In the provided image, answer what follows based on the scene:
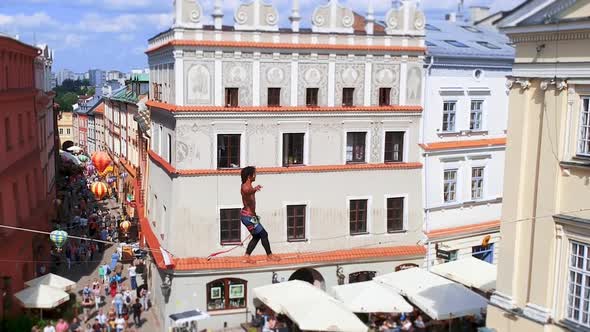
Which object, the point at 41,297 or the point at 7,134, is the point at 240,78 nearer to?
the point at 7,134

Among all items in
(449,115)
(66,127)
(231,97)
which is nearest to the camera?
(231,97)

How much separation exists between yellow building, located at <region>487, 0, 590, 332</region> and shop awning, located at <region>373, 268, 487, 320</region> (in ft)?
20.4

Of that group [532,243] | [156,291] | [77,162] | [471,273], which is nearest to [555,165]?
[532,243]

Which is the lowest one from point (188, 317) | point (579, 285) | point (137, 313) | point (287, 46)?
point (137, 313)

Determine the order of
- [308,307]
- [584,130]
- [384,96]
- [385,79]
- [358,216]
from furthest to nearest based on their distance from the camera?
[384,96] < [358,216] < [385,79] < [308,307] < [584,130]

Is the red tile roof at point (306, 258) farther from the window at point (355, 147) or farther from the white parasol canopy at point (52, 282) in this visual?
the white parasol canopy at point (52, 282)

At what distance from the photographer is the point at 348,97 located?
27469mm

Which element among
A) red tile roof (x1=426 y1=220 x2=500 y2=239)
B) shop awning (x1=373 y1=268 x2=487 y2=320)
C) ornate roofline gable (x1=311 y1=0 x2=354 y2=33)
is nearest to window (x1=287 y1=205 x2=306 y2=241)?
shop awning (x1=373 y1=268 x2=487 y2=320)

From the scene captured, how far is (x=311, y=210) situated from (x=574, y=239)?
45.2 feet

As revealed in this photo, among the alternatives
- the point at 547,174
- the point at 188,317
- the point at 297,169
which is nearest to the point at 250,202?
the point at 188,317

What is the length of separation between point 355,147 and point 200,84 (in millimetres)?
7444

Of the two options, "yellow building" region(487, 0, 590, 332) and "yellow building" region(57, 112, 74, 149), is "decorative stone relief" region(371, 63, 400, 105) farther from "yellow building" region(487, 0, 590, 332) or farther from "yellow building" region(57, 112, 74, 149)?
"yellow building" region(57, 112, 74, 149)

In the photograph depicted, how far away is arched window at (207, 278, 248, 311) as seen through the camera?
25750 mm

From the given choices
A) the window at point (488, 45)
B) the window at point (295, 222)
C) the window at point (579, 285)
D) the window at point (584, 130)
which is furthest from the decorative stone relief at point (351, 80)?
the window at point (579, 285)
